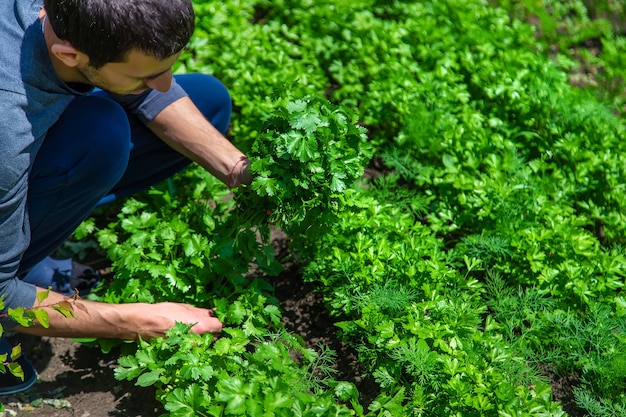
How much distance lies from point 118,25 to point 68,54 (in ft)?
0.65

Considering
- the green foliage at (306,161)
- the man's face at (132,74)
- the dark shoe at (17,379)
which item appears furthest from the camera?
the dark shoe at (17,379)

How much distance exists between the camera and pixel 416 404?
2393mm

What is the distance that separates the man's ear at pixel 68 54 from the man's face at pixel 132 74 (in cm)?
4

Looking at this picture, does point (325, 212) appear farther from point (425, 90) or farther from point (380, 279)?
point (425, 90)

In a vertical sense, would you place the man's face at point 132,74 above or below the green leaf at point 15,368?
above

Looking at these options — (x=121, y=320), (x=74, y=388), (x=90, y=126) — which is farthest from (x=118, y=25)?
(x=74, y=388)

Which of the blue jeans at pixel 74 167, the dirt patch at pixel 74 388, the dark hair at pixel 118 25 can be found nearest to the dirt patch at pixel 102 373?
the dirt patch at pixel 74 388

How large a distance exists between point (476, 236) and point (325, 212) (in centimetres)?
80

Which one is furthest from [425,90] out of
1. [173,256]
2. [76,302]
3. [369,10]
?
[76,302]

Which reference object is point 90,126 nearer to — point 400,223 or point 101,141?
point 101,141

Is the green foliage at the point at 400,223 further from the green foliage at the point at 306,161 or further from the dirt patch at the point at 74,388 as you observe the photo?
the dirt patch at the point at 74,388

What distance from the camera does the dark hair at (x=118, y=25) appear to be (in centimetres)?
203

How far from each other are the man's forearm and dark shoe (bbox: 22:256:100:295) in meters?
0.70

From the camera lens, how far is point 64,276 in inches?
118
